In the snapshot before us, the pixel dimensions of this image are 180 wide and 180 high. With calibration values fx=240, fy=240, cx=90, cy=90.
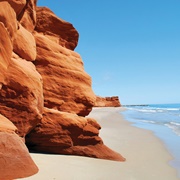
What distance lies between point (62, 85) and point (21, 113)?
7.83 feet

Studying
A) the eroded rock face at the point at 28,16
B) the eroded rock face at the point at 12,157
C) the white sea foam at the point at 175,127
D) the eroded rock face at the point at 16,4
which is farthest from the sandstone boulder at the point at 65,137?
the white sea foam at the point at 175,127

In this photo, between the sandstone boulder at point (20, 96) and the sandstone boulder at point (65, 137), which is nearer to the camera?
the sandstone boulder at point (20, 96)

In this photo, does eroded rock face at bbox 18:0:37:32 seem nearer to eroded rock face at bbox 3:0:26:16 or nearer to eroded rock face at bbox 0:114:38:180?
eroded rock face at bbox 3:0:26:16

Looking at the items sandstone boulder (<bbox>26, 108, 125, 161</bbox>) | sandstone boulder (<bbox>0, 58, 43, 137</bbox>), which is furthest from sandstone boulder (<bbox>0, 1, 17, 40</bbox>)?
sandstone boulder (<bbox>26, 108, 125, 161</bbox>)

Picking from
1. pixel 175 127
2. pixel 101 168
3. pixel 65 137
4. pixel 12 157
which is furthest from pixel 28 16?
pixel 175 127

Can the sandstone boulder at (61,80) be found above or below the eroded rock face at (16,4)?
below

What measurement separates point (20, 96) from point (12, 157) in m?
1.66

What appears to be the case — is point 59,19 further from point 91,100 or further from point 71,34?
point 91,100

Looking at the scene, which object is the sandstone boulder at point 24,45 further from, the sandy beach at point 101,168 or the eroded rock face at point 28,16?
the sandy beach at point 101,168

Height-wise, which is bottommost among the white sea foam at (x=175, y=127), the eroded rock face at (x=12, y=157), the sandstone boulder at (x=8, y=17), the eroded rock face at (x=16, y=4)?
the white sea foam at (x=175, y=127)

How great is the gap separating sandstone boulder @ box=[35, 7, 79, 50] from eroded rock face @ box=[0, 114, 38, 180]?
504cm

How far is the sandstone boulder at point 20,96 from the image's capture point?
5.91 meters

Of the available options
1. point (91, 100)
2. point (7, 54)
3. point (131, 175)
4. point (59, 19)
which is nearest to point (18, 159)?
point (7, 54)

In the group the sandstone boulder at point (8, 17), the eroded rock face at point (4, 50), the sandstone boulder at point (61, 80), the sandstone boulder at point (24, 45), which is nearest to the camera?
the eroded rock face at point (4, 50)
